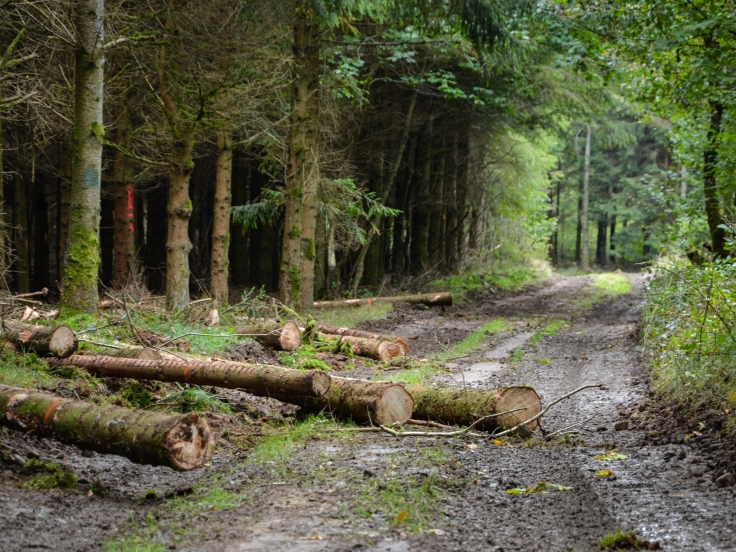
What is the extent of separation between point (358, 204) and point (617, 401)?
11.7 m

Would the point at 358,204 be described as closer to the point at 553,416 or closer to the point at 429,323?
the point at 429,323

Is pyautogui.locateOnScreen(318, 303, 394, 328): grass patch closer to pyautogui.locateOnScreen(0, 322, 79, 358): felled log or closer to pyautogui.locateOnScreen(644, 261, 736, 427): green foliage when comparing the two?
pyautogui.locateOnScreen(644, 261, 736, 427): green foliage

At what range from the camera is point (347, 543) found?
4.19 metres

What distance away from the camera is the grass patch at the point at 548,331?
1455cm

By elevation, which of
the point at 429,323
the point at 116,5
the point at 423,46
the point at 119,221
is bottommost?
the point at 429,323

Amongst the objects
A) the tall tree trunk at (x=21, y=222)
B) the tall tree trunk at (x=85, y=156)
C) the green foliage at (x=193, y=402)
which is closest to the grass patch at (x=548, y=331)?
the green foliage at (x=193, y=402)

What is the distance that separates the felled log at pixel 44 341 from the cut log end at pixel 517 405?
191 inches

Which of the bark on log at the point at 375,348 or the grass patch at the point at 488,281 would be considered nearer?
the bark on log at the point at 375,348

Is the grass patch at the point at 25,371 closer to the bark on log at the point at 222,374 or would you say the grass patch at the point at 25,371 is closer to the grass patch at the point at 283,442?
the bark on log at the point at 222,374

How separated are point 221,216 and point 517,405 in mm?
8715

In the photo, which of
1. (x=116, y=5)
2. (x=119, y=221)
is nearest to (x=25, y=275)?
(x=119, y=221)

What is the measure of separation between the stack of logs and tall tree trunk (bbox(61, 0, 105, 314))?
1537mm

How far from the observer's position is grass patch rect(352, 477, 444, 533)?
4.63 metres

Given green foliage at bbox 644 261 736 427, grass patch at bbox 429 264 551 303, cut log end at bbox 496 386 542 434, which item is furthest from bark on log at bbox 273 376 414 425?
grass patch at bbox 429 264 551 303
